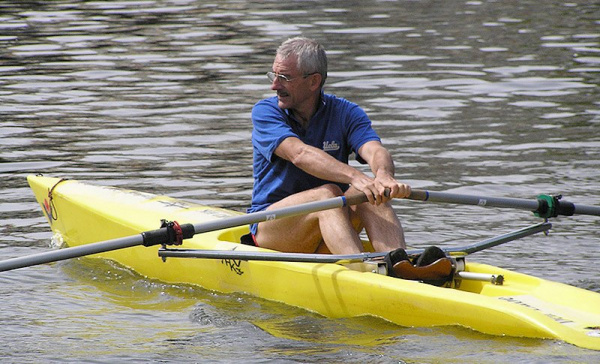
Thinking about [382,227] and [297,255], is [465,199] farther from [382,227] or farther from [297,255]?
[297,255]

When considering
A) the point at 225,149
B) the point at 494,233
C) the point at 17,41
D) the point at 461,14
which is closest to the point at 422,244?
the point at 494,233

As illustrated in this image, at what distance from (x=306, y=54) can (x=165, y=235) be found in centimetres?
134

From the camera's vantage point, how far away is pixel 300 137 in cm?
683

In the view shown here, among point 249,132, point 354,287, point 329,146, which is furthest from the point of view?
point 249,132

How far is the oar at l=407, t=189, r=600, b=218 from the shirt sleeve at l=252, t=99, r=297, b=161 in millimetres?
838

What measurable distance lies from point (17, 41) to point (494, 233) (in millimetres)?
13309

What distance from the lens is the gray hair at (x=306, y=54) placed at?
670cm

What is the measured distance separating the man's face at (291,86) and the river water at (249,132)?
1.19 meters

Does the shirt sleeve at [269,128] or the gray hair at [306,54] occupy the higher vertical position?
the gray hair at [306,54]

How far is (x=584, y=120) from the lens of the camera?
13.0 m

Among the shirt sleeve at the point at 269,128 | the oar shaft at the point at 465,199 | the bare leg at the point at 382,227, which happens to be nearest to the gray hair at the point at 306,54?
the shirt sleeve at the point at 269,128

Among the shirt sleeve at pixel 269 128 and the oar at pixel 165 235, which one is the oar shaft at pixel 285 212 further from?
the shirt sleeve at pixel 269 128

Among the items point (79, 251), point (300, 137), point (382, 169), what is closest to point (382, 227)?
point (382, 169)

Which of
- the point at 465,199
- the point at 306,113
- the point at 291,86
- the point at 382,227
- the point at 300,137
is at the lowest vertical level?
the point at 382,227
